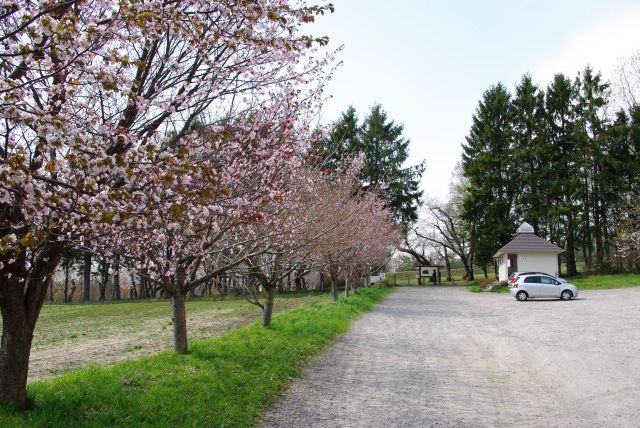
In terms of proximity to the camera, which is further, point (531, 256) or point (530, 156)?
point (530, 156)

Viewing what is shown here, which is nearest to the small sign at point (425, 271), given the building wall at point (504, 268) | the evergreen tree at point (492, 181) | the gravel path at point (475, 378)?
the evergreen tree at point (492, 181)

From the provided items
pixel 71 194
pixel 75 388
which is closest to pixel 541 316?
pixel 75 388

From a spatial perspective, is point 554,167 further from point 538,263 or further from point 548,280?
point 548,280

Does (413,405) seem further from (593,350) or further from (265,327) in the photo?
(265,327)

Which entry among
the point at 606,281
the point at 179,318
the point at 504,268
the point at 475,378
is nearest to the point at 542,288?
the point at 606,281

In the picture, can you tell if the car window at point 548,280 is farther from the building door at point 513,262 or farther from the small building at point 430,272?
the small building at point 430,272

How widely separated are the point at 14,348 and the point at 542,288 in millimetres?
24563

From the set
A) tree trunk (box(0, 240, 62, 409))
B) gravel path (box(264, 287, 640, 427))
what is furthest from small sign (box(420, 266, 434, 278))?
tree trunk (box(0, 240, 62, 409))

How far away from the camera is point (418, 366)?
31.2 feet

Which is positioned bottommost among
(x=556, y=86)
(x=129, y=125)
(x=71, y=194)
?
(x=71, y=194)

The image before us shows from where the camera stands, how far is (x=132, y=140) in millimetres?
3799

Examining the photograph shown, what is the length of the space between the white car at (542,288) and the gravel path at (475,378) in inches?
387

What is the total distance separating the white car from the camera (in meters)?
24.9

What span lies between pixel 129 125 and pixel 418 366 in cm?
693
